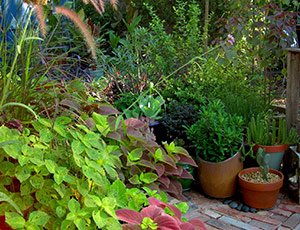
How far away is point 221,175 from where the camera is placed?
320 centimetres

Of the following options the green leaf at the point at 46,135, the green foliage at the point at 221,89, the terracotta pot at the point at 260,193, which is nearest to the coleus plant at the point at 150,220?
the green leaf at the point at 46,135

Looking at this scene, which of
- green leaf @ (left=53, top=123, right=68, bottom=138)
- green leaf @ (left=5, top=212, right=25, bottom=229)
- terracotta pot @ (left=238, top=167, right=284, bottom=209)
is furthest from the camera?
terracotta pot @ (left=238, top=167, right=284, bottom=209)

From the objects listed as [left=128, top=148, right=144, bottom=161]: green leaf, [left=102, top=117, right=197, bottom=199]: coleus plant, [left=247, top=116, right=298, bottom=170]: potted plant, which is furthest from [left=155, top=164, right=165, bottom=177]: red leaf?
[left=247, top=116, right=298, bottom=170]: potted plant

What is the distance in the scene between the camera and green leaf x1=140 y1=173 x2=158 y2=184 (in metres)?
1.76

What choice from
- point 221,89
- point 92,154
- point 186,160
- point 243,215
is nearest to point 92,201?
point 92,154

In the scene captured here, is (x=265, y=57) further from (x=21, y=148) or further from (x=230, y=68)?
(x=21, y=148)

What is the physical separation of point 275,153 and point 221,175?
499 mm

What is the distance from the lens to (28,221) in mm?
1321

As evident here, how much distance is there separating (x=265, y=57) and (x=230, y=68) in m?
0.42

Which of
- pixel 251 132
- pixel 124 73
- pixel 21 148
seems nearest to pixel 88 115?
pixel 21 148

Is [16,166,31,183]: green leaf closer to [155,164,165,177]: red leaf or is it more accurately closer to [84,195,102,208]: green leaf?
[84,195,102,208]: green leaf

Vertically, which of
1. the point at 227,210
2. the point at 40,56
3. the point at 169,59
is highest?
the point at 40,56

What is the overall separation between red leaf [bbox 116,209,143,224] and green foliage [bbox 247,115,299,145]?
6.89ft

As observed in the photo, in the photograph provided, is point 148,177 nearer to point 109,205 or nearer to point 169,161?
point 169,161
